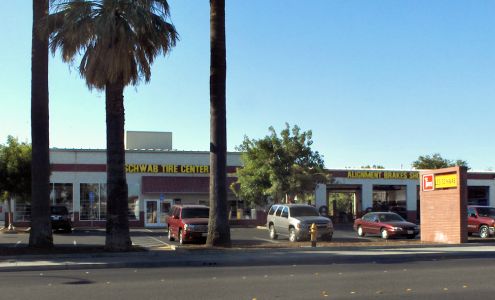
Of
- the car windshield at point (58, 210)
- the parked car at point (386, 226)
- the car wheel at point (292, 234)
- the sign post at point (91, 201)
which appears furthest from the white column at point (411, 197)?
the car windshield at point (58, 210)

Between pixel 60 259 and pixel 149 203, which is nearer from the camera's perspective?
pixel 60 259

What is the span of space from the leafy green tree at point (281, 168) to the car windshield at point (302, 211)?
1054cm

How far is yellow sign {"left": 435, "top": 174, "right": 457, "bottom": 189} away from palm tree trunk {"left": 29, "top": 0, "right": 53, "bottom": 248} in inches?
625

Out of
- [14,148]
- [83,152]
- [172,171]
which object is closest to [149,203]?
[172,171]

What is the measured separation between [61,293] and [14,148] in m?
26.5

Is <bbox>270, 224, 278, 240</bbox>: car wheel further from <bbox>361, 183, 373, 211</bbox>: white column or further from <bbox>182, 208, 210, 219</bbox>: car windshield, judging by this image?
<bbox>361, 183, 373, 211</bbox>: white column

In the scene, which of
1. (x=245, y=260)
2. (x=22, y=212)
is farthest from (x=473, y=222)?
(x=22, y=212)

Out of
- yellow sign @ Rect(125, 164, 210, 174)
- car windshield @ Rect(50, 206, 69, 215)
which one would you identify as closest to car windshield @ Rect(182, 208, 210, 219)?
car windshield @ Rect(50, 206, 69, 215)

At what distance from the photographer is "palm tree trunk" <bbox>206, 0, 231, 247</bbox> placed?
21062 mm

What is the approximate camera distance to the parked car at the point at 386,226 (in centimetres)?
2705

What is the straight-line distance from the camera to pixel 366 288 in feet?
35.7

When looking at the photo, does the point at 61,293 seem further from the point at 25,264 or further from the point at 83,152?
the point at 83,152

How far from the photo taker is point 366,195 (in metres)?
48.8

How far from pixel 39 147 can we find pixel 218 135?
630 cm
